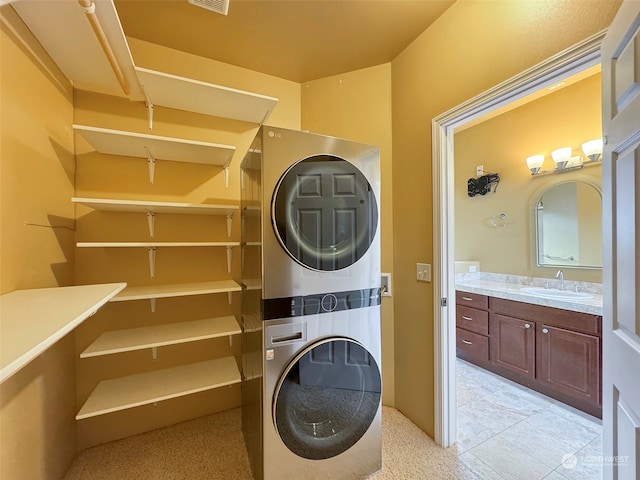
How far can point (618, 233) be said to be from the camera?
33.8 inches

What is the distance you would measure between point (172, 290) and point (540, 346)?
2795 millimetres

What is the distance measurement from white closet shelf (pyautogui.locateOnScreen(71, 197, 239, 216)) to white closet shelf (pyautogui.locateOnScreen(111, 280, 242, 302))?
1.57ft

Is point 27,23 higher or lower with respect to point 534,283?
higher

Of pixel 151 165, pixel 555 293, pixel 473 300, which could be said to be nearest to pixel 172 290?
pixel 151 165

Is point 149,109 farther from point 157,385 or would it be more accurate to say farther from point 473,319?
point 473,319

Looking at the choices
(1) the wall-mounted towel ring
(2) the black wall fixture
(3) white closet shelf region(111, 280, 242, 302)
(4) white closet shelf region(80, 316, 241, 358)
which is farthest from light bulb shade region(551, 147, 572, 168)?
(4) white closet shelf region(80, 316, 241, 358)

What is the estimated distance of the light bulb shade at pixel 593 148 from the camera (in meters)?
2.18

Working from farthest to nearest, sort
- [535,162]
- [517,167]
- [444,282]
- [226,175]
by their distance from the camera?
[517,167]
[535,162]
[226,175]
[444,282]

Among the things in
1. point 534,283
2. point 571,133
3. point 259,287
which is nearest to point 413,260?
point 259,287

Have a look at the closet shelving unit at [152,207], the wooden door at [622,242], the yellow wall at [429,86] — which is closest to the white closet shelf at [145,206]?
the closet shelving unit at [152,207]

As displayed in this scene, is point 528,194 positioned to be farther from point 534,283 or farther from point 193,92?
point 193,92

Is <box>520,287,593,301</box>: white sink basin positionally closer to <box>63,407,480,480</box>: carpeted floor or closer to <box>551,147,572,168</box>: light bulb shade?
<box>551,147,572,168</box>: light bulb shade

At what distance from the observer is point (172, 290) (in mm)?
1521

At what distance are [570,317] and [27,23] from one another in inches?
140
